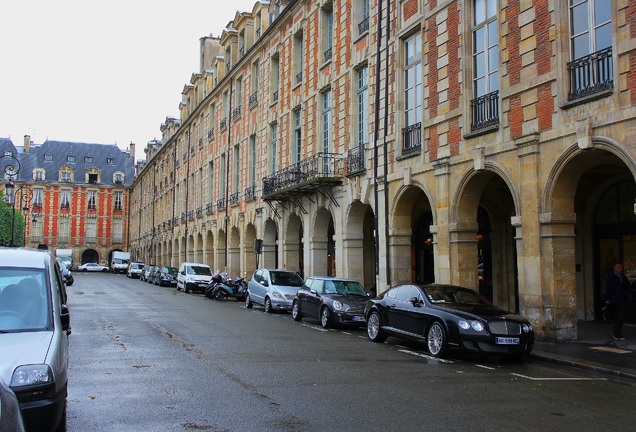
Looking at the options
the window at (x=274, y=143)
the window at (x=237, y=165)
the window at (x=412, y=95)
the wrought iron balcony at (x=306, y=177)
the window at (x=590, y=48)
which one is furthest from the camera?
the window at (x=237, y=165)

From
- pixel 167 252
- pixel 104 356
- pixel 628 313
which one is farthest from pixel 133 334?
pixel 167 252

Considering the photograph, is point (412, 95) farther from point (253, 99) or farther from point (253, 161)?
point (253, 99)

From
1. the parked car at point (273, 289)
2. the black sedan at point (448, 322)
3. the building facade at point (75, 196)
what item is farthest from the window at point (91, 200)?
the black sedan at point (448, 322)

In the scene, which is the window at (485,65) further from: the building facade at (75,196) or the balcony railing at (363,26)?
the building facade at (75,196)

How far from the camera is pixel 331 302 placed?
1655 cm

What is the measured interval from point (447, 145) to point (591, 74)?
507 cm

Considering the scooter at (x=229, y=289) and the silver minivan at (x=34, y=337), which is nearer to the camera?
the silver minivan at (x=34, y=337)

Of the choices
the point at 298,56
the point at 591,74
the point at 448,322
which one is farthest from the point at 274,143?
the point at 448,322

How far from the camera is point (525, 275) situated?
14156mm

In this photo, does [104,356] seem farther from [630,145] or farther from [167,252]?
[167,252]

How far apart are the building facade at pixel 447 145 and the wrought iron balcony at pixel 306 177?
12 cm

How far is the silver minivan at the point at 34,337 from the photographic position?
4.90 meters

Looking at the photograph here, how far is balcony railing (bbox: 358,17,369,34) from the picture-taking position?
22672 mm

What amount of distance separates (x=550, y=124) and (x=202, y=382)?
31.0 ft
